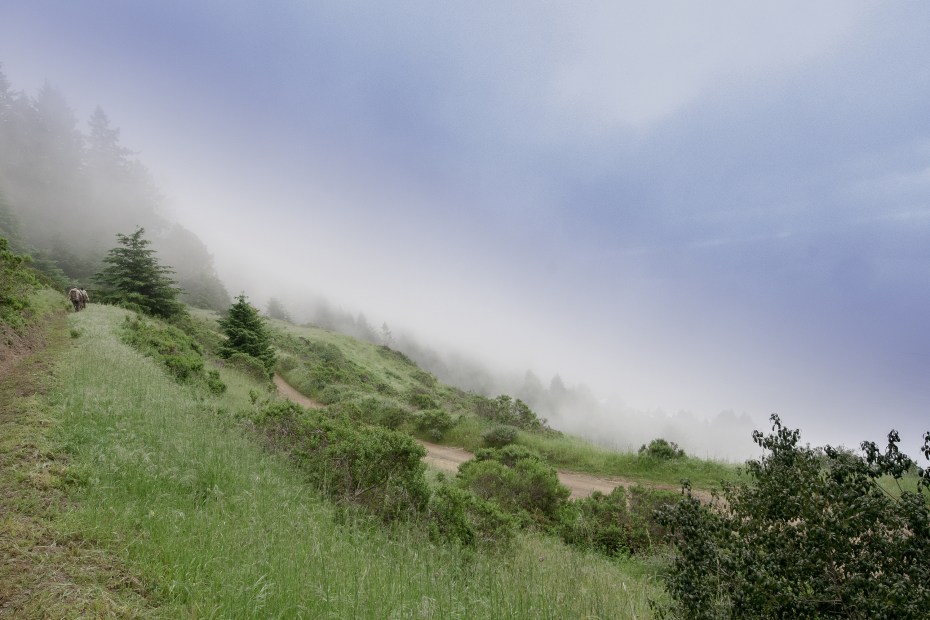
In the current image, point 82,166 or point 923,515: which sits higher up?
point 82,166

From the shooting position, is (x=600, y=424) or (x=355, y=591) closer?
(x=355, y=591)

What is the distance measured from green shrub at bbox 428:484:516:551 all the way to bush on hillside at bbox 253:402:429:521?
1.02 ft

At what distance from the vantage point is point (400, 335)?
309 ft

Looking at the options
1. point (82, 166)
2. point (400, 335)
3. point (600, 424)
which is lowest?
point (600, 424)

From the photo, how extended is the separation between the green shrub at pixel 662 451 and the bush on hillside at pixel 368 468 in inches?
437

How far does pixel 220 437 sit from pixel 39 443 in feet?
7.62

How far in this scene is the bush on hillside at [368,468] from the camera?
6227 mm

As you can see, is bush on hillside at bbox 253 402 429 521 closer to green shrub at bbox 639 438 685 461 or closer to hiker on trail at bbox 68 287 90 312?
green shrub at bbox 639 438 685 461

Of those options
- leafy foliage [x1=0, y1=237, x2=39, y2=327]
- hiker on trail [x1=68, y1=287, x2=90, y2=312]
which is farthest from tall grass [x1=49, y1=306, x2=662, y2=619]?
hiker on trail [x1=68, y1=287, x2=90, y2=312]

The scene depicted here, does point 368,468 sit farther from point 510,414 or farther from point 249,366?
point 249,366

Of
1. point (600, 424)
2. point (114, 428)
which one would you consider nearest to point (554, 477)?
point (114, 428)

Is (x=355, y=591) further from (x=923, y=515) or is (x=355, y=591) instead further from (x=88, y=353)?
(x=88, y=353)

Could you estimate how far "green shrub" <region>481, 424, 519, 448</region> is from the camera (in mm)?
17933

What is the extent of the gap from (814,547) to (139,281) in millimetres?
32510
